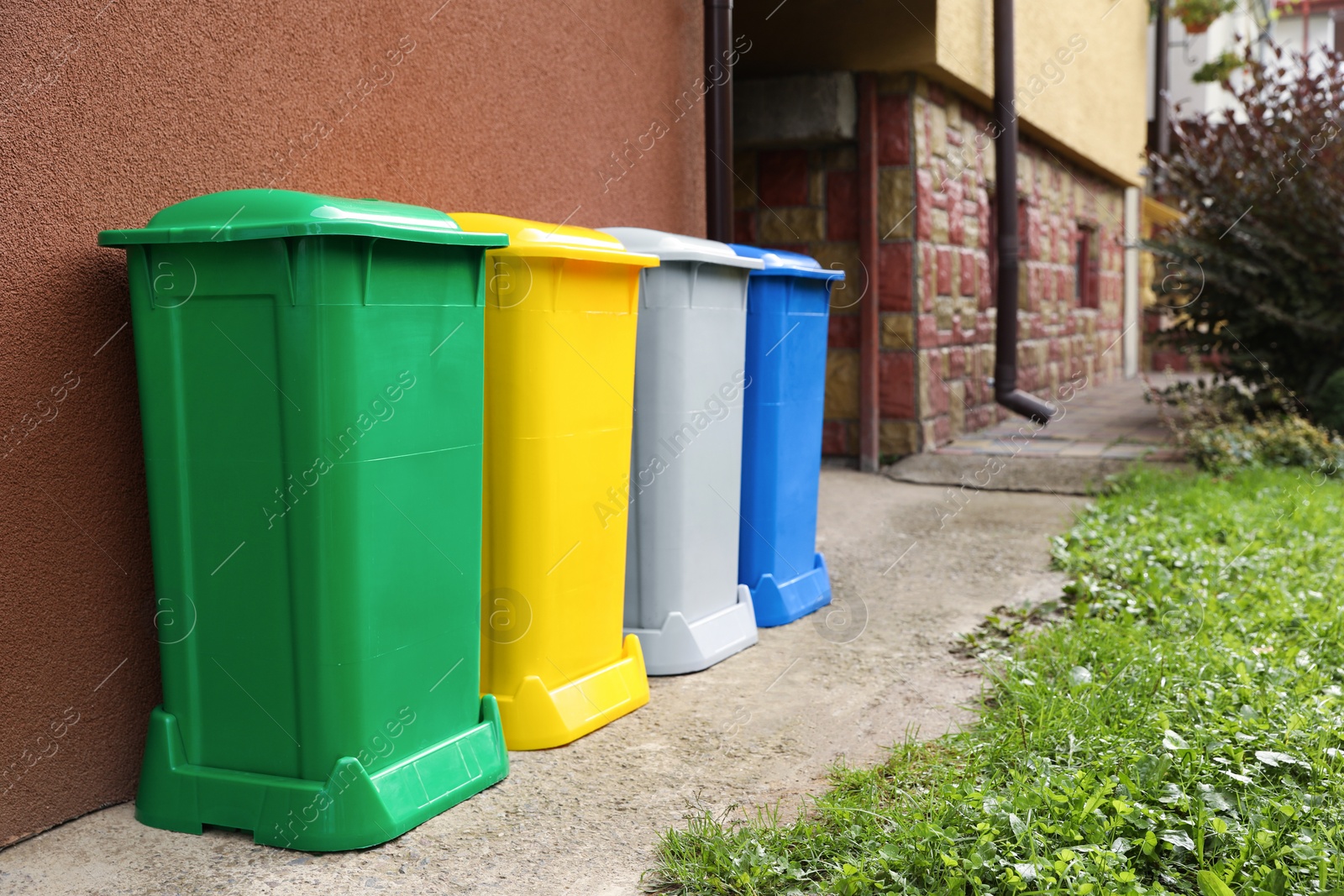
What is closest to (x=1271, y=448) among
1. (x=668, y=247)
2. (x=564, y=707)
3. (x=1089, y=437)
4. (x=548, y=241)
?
(x=1089, y=437)

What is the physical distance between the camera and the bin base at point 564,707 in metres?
2.82

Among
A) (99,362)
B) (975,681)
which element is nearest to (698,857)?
(975,681)

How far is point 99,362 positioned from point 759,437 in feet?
6.79

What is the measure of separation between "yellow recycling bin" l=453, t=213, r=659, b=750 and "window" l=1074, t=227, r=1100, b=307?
10848 millimetres

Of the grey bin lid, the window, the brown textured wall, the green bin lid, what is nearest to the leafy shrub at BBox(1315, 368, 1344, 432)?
the grey bin lid

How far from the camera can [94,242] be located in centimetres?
242

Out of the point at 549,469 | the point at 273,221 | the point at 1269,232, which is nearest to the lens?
the point at 273,221

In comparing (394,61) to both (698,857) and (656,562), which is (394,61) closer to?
(656,562)

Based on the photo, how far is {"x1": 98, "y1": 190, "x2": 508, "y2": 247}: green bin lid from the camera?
2.13 metres

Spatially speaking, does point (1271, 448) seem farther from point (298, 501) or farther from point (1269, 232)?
point (298, 501)

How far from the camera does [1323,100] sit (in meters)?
7.74

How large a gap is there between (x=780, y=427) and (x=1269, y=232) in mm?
5310

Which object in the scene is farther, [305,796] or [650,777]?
[650,777]

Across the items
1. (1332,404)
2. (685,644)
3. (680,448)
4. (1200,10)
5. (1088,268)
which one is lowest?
(685,644)
